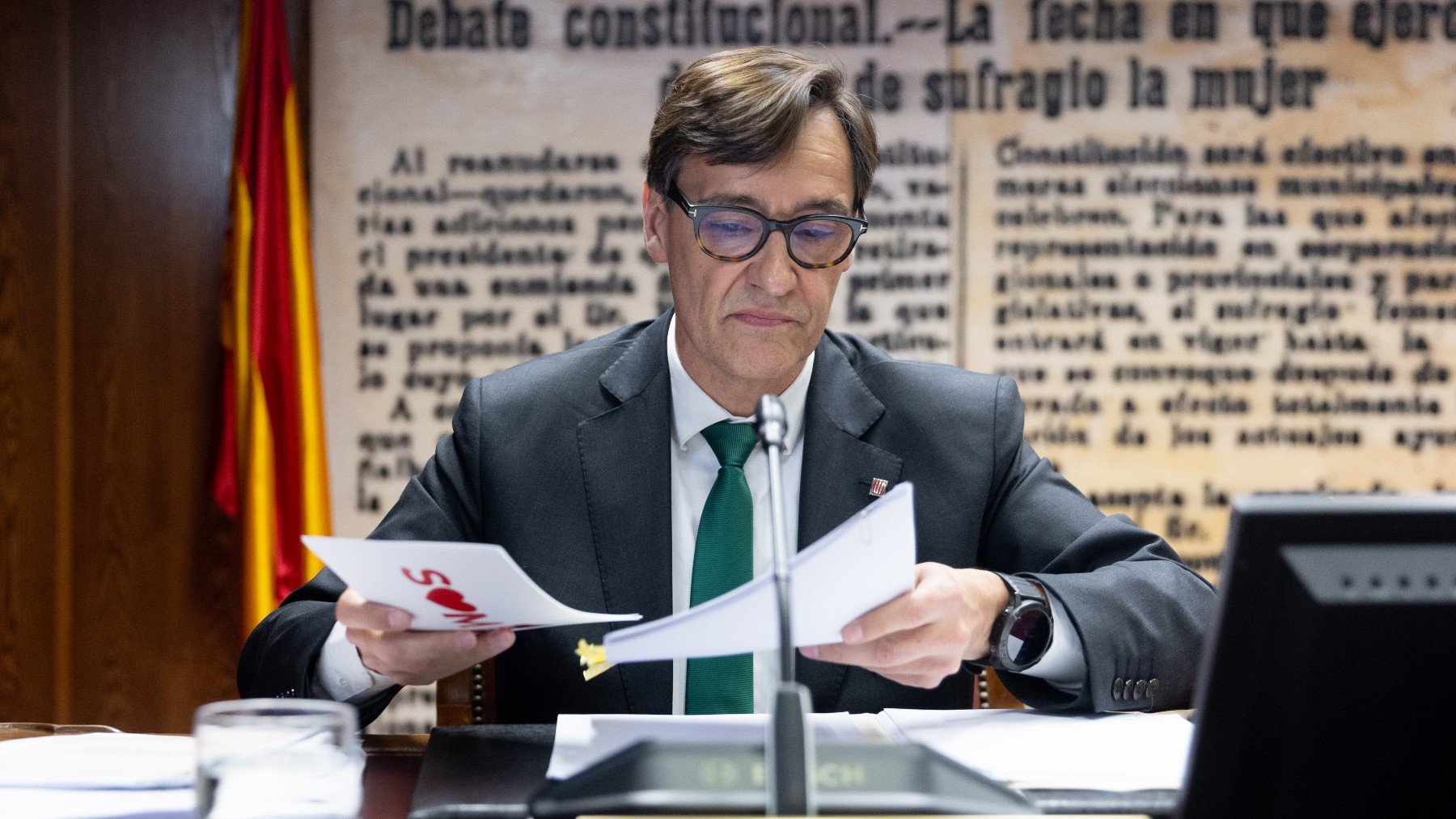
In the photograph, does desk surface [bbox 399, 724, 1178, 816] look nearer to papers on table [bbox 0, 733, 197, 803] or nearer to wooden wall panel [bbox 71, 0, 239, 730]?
papers on table [bbox 0, 733, 197, 803]

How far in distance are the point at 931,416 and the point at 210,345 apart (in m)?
2.21

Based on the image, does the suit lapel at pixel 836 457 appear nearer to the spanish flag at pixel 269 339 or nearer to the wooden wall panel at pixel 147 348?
the spanish flag at pixel 269 339

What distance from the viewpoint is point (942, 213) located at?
3.32 m

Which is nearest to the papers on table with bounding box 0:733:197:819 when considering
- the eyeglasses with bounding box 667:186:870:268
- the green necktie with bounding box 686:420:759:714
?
the green necktie with bounding box 686:420:759:714

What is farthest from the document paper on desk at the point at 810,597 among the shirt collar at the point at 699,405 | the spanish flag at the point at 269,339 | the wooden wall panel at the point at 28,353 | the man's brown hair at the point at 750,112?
the wooden wall panel at the point at 28,353

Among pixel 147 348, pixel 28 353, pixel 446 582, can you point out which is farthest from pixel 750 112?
pixel 28 353

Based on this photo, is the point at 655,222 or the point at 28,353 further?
the point at 28,353

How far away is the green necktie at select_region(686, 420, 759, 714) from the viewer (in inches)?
63.5

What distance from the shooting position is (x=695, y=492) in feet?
5.92

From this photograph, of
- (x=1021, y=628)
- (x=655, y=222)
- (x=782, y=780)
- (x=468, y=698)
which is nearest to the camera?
(x=782, y=780)

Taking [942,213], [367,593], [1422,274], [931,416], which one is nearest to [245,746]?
[367,593]

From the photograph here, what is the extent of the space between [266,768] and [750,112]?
116 centimetres

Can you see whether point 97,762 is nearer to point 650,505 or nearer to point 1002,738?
point 650,505

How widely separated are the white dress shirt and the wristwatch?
31 cm
